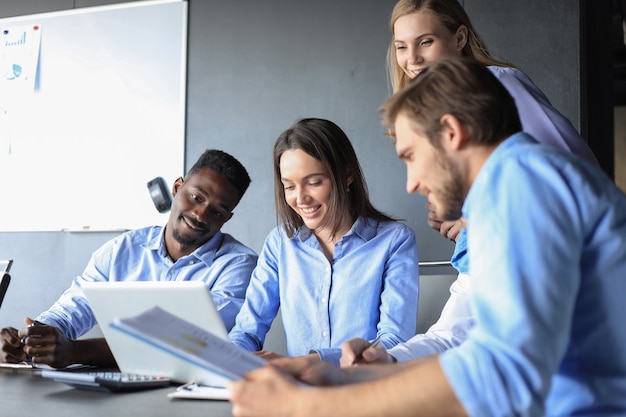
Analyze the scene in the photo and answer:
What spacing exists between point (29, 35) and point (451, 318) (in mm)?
3413

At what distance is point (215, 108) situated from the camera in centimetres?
386

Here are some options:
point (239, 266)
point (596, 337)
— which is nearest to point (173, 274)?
point (239, 266)

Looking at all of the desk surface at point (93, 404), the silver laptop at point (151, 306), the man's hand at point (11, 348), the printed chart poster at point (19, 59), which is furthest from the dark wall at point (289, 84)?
the desk surface at point (93, 404)

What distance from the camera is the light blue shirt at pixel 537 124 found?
66.2 inches

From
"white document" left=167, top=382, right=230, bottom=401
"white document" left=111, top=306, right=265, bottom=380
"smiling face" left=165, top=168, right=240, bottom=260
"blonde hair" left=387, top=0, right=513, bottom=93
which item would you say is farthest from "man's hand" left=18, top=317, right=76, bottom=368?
"blonde hair" left=387, top=0, right=513, bottom=93

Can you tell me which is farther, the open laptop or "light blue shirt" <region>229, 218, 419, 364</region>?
"light blue shirt" <region>229, 218, 419, 364</region>

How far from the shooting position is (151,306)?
1.60m

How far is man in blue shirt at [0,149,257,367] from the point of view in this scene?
8.32 ft

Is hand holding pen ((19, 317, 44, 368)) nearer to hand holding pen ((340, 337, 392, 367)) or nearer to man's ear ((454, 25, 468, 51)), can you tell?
hand holding pen ((340, 337, 392, 367))

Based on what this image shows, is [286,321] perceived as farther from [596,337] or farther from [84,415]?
[596,337]

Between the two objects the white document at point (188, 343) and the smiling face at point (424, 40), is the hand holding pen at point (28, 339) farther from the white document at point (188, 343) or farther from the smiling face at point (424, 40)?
the smiling face at point (424, 40)

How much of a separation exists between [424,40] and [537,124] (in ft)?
1.69

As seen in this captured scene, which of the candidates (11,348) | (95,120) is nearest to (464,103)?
(11,348)

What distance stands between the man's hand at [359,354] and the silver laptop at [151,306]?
0.26 meters
